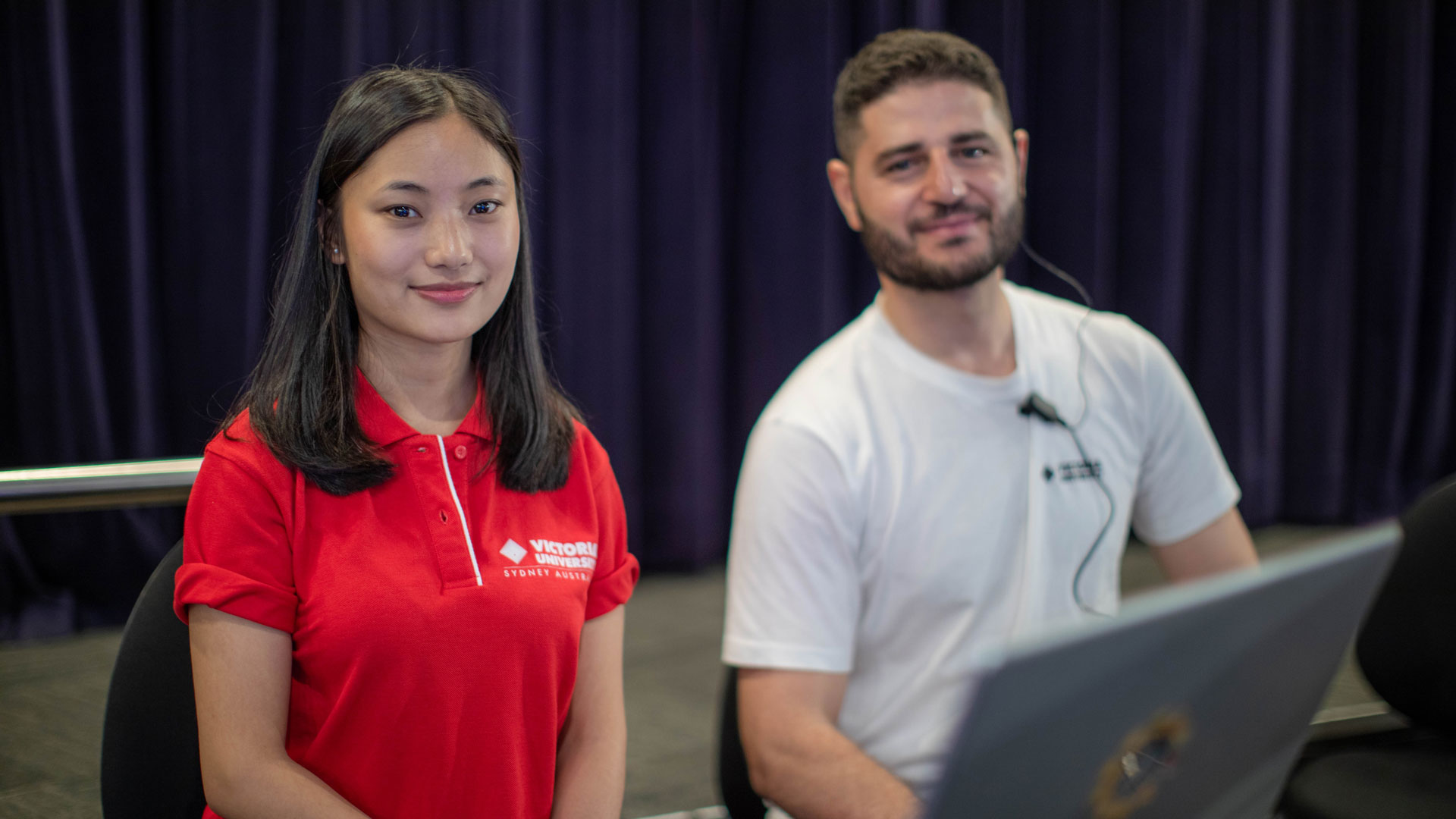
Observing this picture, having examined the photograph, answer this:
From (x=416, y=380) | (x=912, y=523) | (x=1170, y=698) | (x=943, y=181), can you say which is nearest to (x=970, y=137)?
(x=943, y=181)

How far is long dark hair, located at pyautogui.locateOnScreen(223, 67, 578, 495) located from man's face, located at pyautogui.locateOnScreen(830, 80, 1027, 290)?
0.42 m

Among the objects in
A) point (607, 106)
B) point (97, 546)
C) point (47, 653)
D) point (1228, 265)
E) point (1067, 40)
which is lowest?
point (47, 653)

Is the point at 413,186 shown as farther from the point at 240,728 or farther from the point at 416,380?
the point at 240,728

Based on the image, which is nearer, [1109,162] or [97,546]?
[97,546]

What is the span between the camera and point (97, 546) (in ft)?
9.42

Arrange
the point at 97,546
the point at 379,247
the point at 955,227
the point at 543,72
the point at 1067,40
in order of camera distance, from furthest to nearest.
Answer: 1. the point at 1067,40
2. the point at 543,72
3. the point at 97,546
4. the point at 955,227
5. the point at 379,247

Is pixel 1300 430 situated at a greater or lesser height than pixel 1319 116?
Result: lesser

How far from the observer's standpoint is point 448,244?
3.25 feet

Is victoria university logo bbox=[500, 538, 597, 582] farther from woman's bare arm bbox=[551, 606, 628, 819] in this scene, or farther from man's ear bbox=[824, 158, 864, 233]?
man's ear bbox=[824, 158, 864, 233]

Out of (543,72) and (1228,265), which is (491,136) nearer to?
(543,72)

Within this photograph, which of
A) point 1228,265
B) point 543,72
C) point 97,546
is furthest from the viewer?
point 1228,265

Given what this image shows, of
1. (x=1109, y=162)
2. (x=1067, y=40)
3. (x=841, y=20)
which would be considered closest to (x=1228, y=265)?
(x=1109, y=162)

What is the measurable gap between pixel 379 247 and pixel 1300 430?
4.30 meters

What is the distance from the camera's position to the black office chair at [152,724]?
937 millimetres
